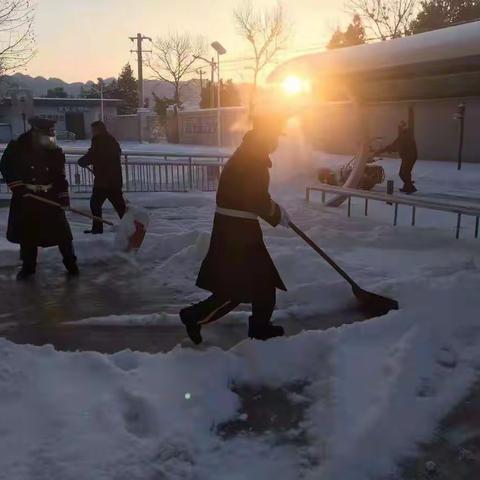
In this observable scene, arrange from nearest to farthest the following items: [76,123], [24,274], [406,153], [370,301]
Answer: [370,301] < [24,274] < [406,153] < [76,123]

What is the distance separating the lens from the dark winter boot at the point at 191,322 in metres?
4.07

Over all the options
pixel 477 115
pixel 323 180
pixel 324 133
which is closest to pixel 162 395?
pixel 323 180

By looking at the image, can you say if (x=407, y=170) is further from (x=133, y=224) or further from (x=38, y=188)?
(x=38, y=188)

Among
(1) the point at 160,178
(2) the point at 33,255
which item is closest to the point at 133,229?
(2) the point at 33,255

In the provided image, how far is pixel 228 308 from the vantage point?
4.14m

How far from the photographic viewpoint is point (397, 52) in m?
7.19

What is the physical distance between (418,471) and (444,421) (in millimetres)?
517

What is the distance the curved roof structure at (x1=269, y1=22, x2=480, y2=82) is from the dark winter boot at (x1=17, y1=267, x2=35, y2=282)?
4.96 meters

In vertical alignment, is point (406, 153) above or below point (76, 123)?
below

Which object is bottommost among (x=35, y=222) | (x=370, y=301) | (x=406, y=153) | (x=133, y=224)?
(x=370, y=301)

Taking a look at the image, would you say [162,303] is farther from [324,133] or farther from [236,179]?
[324,133]

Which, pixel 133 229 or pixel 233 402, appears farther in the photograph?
pixel 133 229

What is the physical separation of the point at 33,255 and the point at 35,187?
0.75m

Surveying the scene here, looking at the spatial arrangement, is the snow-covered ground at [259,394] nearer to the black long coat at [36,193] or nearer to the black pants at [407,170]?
the black long coat at [36,193]
